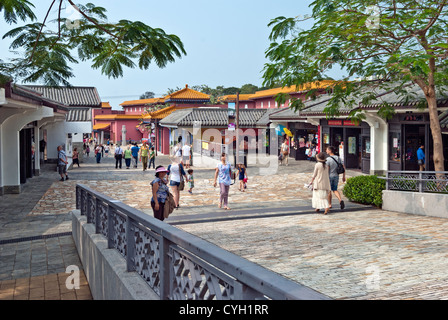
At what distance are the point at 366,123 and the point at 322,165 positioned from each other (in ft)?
43.3

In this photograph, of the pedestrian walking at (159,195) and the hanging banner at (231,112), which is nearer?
the pedestrian walking at (159,195)

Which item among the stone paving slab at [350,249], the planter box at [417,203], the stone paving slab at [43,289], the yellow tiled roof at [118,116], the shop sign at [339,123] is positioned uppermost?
the yellow tiled roof at [118,116]

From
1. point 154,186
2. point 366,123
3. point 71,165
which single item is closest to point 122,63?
point 154,186

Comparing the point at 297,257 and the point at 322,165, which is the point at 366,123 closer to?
the point at 322,165

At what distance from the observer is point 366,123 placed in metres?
25.4

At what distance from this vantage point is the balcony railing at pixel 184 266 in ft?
8.05

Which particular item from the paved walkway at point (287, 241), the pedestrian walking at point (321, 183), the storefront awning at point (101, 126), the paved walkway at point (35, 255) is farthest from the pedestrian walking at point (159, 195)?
the storefront awning at point (101, 126)

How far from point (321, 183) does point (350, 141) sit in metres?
15.3

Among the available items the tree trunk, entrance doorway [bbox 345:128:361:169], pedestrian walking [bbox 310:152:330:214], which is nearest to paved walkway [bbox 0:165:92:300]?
pedestrian walking [bbox 310:152:330:214]

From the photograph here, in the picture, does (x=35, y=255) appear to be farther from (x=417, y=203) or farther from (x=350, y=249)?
(x=417, y=203)

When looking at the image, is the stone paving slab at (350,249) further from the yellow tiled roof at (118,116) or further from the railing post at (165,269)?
the yellow tiled roof at (118,116)

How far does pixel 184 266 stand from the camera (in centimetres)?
363

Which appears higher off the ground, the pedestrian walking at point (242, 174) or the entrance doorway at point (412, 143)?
the entrance doorway at point (412, 143)

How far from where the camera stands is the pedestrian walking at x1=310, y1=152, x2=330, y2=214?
13320 millimetres
